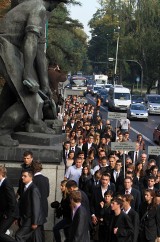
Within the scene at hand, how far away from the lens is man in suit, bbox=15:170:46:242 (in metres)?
8.78

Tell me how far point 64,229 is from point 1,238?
3.51ft

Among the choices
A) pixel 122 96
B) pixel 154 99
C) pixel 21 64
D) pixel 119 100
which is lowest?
pixel 119 100

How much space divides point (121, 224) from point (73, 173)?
11.2 feet

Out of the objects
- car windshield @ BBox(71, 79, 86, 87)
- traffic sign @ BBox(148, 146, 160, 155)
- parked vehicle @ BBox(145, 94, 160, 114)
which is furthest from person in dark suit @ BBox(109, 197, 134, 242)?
car windshield @ BBox(71, 79, 86, 87)

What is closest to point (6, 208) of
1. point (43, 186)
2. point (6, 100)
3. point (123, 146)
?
point (43, 186)

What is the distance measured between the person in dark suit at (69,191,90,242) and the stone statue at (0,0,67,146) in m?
2.25

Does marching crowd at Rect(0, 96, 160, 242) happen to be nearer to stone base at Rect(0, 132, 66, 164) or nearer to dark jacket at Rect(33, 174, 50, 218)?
dark jacket at Rect(33, 174, 50, 218)

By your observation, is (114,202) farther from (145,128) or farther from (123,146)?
(145,128)

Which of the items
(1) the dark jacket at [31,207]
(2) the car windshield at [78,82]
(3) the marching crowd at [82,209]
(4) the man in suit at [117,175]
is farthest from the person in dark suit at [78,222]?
(2) the car windshield at [78,82]

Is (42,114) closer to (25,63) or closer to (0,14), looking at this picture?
(25,63)

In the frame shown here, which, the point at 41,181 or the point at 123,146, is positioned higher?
the point at 41,181

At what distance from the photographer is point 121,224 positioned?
930 centimetres

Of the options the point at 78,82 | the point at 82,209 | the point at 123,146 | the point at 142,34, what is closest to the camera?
the point at 82,209

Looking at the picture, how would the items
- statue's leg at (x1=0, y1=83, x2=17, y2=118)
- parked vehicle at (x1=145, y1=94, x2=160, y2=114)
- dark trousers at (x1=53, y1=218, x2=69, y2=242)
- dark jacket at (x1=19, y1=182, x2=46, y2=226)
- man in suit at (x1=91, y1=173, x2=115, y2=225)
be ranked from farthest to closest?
parked vehicle at (x1=145, y1=94, x2=160, y2=114) → statue's leg at (x1=0, y1=83, x2=17, y2=118) → man in suit at (x1=91, y1=173, x2=115, y2=225) → dark trousers at (x1=53, y1=218, x2=69, y2=242) → dark jacket at (x1=19, y1=182, x2=46, y2=226)
